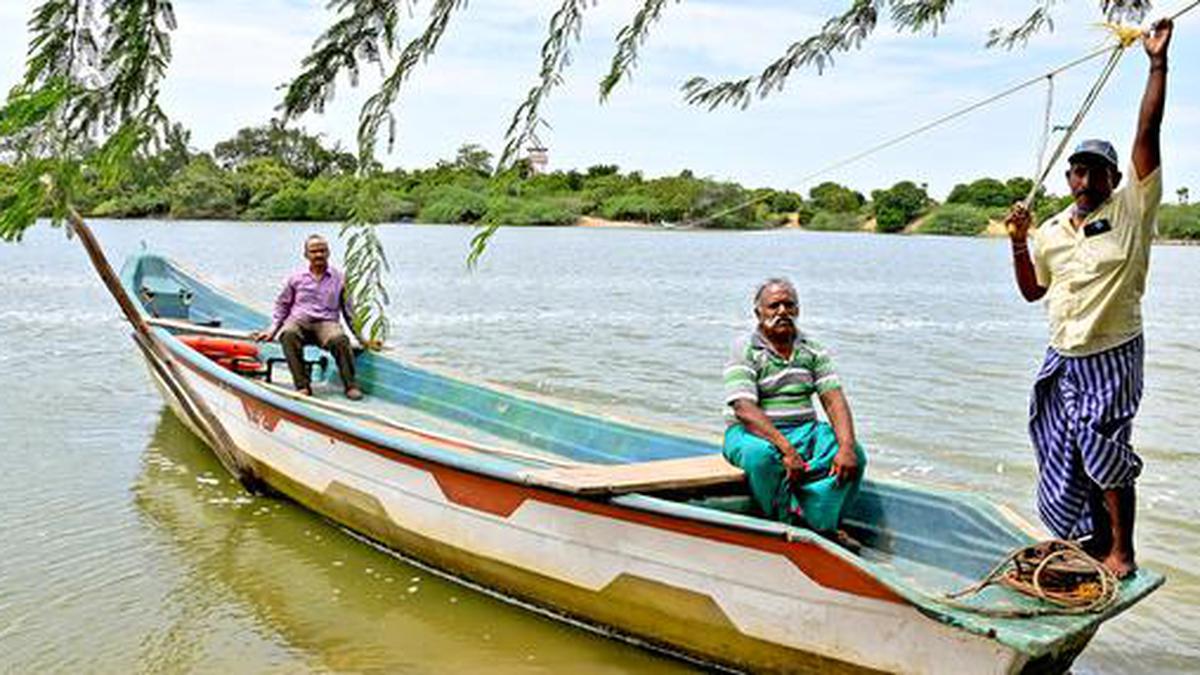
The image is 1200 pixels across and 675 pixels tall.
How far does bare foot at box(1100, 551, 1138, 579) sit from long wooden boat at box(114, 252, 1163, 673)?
48 mm

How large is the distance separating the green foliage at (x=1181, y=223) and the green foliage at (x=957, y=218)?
9875mm

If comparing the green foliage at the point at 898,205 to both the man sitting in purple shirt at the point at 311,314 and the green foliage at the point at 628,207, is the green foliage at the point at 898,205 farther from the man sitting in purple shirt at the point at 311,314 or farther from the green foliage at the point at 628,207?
the man sitting in purple shirt at the point at 311,314

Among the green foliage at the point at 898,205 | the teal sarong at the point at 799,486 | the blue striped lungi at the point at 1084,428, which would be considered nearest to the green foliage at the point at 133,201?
the teal sarong at the point at 799,486

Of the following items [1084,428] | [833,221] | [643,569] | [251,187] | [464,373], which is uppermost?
[251,187]

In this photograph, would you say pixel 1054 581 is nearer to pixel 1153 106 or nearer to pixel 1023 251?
pixel 1023 251

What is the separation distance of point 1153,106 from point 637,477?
238cm

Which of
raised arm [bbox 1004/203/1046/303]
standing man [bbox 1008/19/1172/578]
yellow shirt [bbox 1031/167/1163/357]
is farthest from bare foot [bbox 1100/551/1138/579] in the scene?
raised arm [bbox 1004/203/1046/303]

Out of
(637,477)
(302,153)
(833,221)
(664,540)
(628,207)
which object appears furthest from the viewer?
(833,221)

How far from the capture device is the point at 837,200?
66750mm

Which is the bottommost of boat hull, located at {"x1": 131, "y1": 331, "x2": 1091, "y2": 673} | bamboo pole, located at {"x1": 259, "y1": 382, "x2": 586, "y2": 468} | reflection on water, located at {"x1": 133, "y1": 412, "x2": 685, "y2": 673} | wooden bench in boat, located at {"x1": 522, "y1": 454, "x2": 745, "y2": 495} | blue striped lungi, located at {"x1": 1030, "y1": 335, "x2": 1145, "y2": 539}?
reflection on water, located at {"x1": 133, "y1": 412, "x2": 685, "y2": 673}

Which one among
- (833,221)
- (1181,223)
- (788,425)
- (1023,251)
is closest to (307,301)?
(788,425)

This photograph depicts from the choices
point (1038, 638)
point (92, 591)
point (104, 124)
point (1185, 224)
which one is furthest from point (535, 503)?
point (1185, 224)

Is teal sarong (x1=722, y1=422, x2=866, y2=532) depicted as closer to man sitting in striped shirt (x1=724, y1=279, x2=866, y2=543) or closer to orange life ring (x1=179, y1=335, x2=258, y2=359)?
man sitting in striped shirt (x1=724, y1=279, x2=866, y2=543)

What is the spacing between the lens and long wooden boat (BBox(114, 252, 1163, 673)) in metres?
3.95
